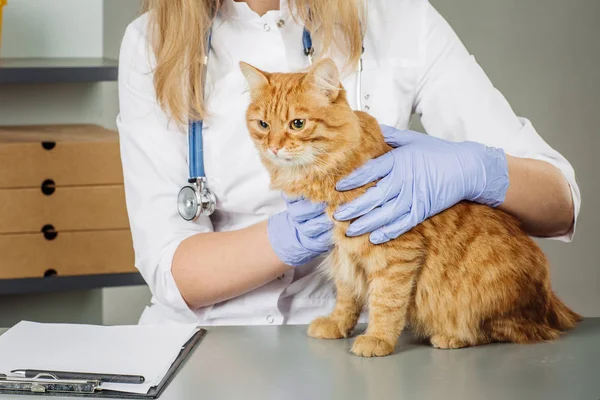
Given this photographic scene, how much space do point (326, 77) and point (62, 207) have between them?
54.1 inches

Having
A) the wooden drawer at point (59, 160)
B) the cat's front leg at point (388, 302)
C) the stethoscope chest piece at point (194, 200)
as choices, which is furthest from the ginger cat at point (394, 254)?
the wooden drawer at point (59, 160)

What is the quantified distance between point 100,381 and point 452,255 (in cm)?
53

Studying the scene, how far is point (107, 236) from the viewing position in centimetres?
235

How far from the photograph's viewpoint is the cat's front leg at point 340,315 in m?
1.25

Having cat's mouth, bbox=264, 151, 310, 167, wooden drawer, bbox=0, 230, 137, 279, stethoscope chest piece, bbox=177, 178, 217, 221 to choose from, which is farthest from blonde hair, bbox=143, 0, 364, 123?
wooden drawer, bbox=0, 230, 137, 279

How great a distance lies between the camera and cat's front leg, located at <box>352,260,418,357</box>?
3.81ft

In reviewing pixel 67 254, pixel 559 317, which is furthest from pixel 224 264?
pixel 67 254

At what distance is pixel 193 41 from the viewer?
152 cm

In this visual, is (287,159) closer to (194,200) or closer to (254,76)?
(254,76)

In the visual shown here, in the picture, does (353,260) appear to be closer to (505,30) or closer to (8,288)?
(8,288)

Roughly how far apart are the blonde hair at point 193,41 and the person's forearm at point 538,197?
38 centimetres

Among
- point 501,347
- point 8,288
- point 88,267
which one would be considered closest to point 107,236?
point 88,267

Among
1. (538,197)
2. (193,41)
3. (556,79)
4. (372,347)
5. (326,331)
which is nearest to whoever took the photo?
(372,347)

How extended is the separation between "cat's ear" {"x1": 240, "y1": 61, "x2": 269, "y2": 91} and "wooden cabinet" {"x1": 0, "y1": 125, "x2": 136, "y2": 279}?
1180 mm
